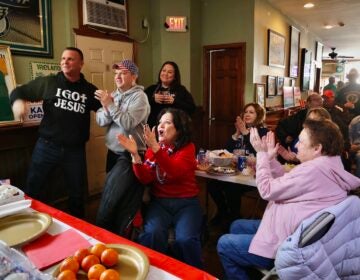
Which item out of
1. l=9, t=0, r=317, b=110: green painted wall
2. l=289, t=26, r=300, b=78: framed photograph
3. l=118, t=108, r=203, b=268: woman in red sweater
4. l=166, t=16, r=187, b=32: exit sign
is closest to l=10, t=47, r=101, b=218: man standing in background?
l=118, t=108, r=203, b=268: woman in red sweater

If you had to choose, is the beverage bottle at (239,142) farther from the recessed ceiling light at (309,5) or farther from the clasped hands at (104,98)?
the recessed ceiling light at (309,5)

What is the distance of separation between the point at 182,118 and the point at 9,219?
3.48ft

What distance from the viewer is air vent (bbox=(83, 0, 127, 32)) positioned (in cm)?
338

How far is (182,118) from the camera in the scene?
6.18ft

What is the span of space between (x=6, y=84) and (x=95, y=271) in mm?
2389

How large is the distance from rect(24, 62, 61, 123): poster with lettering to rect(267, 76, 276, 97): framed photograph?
355 cm

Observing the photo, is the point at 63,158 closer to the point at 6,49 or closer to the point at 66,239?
the point at 6,49

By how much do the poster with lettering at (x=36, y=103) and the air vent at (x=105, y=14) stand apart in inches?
27.1

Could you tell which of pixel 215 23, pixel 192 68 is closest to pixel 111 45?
pixel 192 68

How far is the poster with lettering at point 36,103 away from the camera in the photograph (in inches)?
112

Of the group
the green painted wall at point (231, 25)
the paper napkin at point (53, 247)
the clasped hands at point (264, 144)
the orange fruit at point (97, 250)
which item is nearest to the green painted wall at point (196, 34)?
the green painted wall at point (231, 25)

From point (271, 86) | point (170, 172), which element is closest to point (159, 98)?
point (170, 172)

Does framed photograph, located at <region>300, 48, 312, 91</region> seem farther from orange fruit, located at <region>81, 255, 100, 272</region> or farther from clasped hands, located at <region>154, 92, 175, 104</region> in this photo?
orange fruit, located at <region>81, 255, 100, 272</region>

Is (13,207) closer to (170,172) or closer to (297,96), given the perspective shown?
(170,172)
